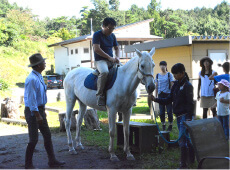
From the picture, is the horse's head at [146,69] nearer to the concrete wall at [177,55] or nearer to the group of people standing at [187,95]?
the group of people standing at [187,95]

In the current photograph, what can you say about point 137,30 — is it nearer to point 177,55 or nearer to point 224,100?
point 177,55

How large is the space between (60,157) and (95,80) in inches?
73.7

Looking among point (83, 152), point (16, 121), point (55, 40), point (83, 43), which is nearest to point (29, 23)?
point (55, 40)

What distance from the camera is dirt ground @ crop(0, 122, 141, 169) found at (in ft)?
17.5

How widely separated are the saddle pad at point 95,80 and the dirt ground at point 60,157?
1.51 metres

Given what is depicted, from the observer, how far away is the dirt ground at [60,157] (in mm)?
5336

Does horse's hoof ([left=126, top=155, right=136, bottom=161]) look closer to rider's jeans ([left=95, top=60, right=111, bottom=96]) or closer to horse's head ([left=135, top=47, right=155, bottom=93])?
rider's jeans ([left=95, top=60, right=111, bottom=96])

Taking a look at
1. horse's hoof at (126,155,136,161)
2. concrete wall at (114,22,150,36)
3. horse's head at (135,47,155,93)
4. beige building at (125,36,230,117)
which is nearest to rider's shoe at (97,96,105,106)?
horse's head at (135,47,155,93)

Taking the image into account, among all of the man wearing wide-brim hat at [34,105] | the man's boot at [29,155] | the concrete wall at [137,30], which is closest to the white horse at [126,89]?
the man wearing wide-brim hat at [34,105]

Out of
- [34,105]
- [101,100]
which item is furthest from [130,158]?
[34,105]

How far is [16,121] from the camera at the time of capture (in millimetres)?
10461

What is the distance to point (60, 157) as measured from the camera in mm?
6051

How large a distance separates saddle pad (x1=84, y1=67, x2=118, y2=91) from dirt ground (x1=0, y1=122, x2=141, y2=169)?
4.94 ft

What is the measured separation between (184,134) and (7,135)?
241 inches
